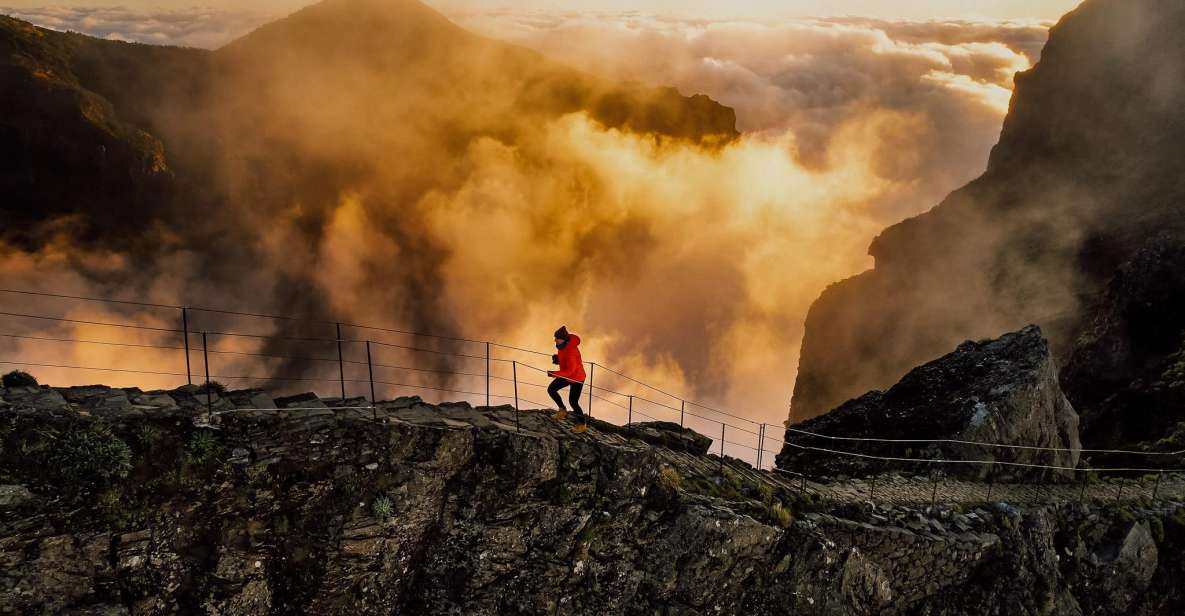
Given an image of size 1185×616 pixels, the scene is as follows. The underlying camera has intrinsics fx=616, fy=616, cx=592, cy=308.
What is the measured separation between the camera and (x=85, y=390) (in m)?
9.82

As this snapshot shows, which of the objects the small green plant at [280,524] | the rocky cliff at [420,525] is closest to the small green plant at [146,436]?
the rocky cliff at [420,525]

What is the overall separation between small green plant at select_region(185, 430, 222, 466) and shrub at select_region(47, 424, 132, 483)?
72 centimetres

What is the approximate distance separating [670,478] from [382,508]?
5.40 metres

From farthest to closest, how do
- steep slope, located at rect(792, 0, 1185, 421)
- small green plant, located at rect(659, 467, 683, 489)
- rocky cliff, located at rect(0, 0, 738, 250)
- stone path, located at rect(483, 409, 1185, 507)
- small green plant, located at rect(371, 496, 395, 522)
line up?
rocky cliff, located at rect(0, 0, 738, 250) → steep slope, located at rect(792, 0, 1185, 421) → stone path, located at rect(483, 409, 1185, 507) → small green plant, located at rect(659, 467, 683, 489) → small green plant, located at rect(371, 496, 395, 522)

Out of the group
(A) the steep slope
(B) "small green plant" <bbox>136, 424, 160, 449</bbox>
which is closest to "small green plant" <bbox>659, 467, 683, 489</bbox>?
(B) "small green plant" <bbox>136, 424, 160, 449</bbox>

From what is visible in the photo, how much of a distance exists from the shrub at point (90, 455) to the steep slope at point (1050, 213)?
49161mm

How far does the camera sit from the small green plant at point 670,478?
12.0 metres

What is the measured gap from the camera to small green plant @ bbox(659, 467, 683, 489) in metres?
12.0

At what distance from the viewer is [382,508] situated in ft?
32.8

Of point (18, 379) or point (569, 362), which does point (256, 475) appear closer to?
point (18, 379)

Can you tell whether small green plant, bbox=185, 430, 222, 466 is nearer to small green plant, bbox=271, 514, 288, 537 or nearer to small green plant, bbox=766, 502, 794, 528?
small green plant, bbox=271, 514, 288, 537

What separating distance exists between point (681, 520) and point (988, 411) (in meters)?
13.0

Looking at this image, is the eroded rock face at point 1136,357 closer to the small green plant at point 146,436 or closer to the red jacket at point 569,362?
the red jacket at point 569,362

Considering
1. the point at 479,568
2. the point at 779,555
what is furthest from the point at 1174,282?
the point at 479,568
